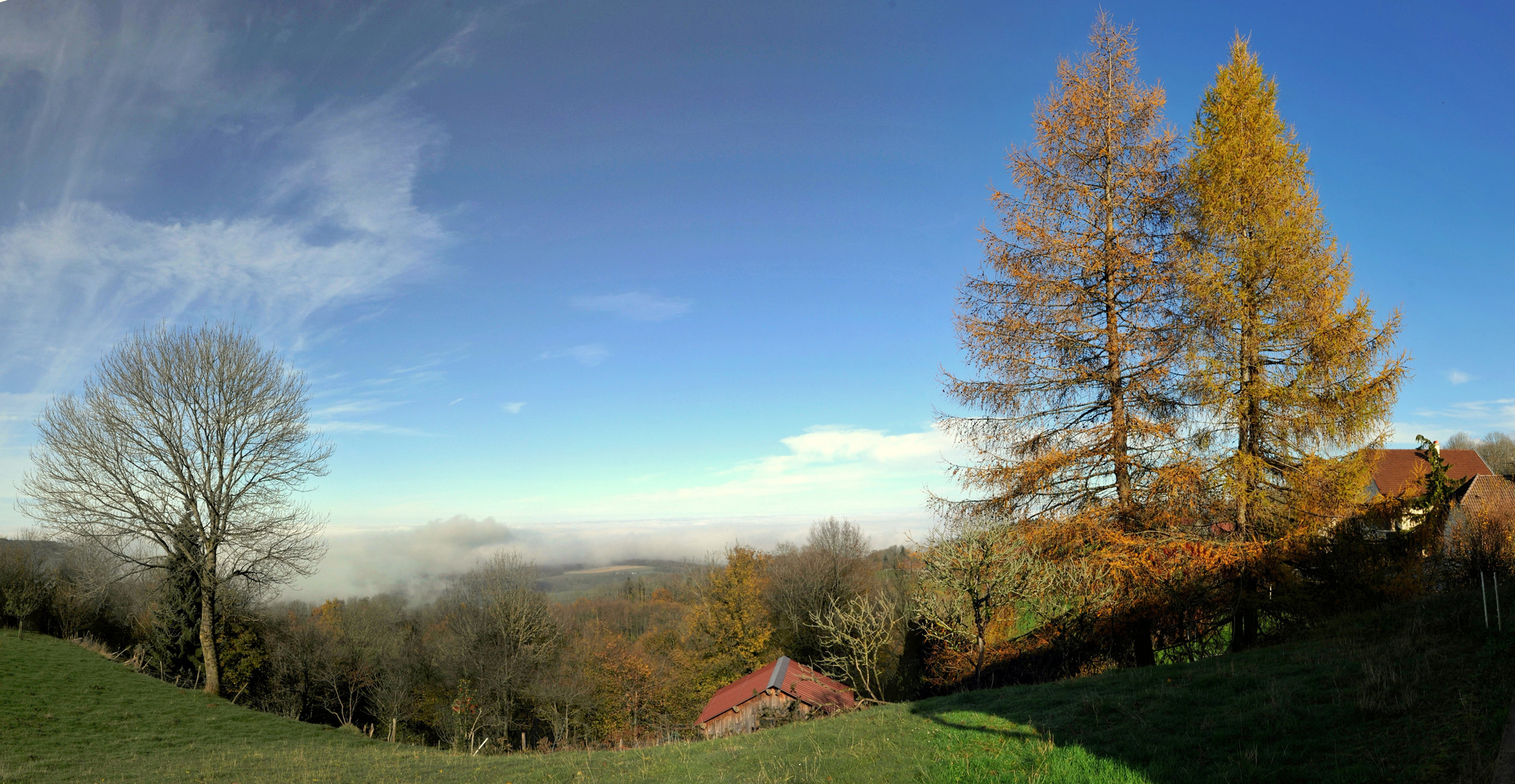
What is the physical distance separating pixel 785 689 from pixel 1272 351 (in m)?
20.5

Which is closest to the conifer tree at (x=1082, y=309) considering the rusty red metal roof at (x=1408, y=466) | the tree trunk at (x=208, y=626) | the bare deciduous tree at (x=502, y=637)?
the tree trunk at (x=208, y=626)

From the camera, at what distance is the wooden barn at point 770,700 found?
A: 24.5 metres

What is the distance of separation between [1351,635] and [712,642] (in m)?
39.9

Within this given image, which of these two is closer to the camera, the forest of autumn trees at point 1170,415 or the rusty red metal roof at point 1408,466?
the forest of autumn trees at point 1170,415

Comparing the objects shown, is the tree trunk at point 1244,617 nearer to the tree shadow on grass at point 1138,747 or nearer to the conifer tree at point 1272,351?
the conifer tree at point 1272,351

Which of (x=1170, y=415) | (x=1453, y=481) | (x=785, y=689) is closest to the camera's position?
(x=1170, y=415)

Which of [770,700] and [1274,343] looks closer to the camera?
[1274,343]

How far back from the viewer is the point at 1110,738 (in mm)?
6984

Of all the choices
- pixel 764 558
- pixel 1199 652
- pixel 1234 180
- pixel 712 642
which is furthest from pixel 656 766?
pixel 764 558

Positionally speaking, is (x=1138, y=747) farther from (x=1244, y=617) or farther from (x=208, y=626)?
(x=208, y=626)

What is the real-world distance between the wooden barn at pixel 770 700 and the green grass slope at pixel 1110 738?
1188cm

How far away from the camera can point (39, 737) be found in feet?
46.5

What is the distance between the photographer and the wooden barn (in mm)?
24469

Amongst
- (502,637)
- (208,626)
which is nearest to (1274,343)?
(208,626)
